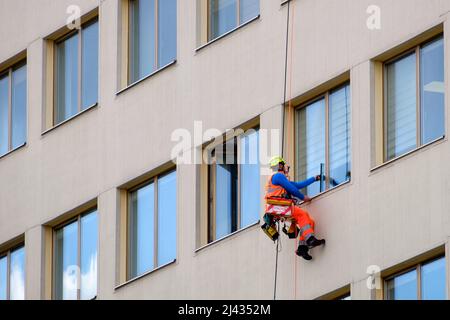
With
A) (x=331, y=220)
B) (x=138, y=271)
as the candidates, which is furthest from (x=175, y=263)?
(x=331, y=220)

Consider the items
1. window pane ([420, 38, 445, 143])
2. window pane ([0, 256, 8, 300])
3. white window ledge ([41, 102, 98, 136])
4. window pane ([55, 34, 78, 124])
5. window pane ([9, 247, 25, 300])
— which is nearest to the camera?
window pane ([420, 38, 445, 143])

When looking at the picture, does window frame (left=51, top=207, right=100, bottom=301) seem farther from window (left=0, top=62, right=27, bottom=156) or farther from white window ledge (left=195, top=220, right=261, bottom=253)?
white window ledge (left=195, top=220, right=261, bottom=253)

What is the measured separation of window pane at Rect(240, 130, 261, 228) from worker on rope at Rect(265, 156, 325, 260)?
164 cm

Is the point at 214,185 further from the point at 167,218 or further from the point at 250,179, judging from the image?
the point at 167,218

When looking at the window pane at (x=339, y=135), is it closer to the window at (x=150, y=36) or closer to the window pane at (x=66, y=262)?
the window at (x=150, y=36)

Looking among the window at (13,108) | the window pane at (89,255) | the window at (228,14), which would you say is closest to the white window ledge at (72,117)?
the window at (13,108)

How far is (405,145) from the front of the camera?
43.6 metres

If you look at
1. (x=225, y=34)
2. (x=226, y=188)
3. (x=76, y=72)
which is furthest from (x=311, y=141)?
(x=76, y=72)

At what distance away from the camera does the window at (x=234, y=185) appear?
46.8 meters

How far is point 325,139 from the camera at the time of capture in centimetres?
4531

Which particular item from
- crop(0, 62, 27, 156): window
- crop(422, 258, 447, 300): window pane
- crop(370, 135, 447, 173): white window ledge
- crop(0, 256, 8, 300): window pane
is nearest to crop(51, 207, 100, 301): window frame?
crop(0, 256, 8, 300): window pane

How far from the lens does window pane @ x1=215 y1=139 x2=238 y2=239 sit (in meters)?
47.3

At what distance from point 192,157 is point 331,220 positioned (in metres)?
4.60

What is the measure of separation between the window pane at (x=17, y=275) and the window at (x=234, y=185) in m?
6.15
